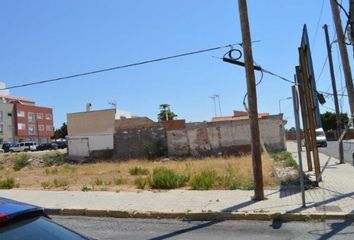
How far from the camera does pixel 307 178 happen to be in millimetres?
16562

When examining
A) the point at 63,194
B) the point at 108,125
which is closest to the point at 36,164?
the point at 108,125

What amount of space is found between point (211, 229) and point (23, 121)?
11974 centimetres

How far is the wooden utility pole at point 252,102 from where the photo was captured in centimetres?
1252

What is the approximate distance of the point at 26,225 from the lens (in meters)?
3.63

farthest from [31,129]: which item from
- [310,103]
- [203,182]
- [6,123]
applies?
[310,103]

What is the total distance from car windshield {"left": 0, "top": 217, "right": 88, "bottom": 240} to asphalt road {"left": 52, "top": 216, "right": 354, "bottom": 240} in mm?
5694

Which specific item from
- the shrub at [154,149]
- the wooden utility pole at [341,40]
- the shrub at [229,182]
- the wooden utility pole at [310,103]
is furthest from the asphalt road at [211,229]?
the shrub at [154,149]

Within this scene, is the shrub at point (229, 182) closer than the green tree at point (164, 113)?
Yes

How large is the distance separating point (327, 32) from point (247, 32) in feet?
65.9

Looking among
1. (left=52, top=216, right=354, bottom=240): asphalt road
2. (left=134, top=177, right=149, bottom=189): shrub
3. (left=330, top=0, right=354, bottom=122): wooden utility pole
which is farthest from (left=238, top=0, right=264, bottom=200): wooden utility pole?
(left=134, top=177, right=149, bottom=189): shrub

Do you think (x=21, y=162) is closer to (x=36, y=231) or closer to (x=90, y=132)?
(x=90, y=132)

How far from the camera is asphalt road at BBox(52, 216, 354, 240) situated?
9211 mm

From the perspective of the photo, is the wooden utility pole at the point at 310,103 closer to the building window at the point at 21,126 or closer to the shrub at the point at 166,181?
the shrub at the point at 166,181

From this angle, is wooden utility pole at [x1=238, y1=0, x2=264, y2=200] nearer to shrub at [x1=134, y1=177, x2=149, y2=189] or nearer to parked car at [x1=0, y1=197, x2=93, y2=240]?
shrub at [x1=134, y1=177, x2=149, y2=189]
